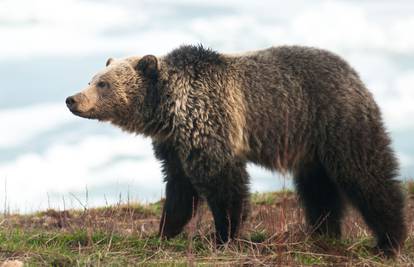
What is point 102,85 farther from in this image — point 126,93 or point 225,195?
point 225,195

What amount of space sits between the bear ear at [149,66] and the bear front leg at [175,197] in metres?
0.71

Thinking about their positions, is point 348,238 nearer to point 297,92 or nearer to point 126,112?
point 297,92

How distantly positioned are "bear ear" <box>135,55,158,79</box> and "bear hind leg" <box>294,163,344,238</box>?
188 centimetres

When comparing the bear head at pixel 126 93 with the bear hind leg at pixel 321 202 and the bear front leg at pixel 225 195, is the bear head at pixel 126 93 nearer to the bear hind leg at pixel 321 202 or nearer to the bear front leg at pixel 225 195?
the bear front leg at pixel 225 195

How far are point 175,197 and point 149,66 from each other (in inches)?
53.6

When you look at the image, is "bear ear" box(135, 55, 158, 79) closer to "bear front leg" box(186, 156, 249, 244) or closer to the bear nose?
the bear nose

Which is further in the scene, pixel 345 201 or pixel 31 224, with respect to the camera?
pixel 31 224

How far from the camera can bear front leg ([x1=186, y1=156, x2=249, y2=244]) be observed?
7238 mm

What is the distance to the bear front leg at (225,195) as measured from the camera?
23.7ft

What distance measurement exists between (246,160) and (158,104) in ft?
A: 3.42

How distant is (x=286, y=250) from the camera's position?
6.84m

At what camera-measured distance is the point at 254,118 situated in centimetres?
761

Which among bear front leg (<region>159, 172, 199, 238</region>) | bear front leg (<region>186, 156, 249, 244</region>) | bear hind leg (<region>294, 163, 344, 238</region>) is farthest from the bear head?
bear hind leg (<region>294, 163, 344, 238</region>)

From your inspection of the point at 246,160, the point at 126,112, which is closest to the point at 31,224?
the point at 126,112
